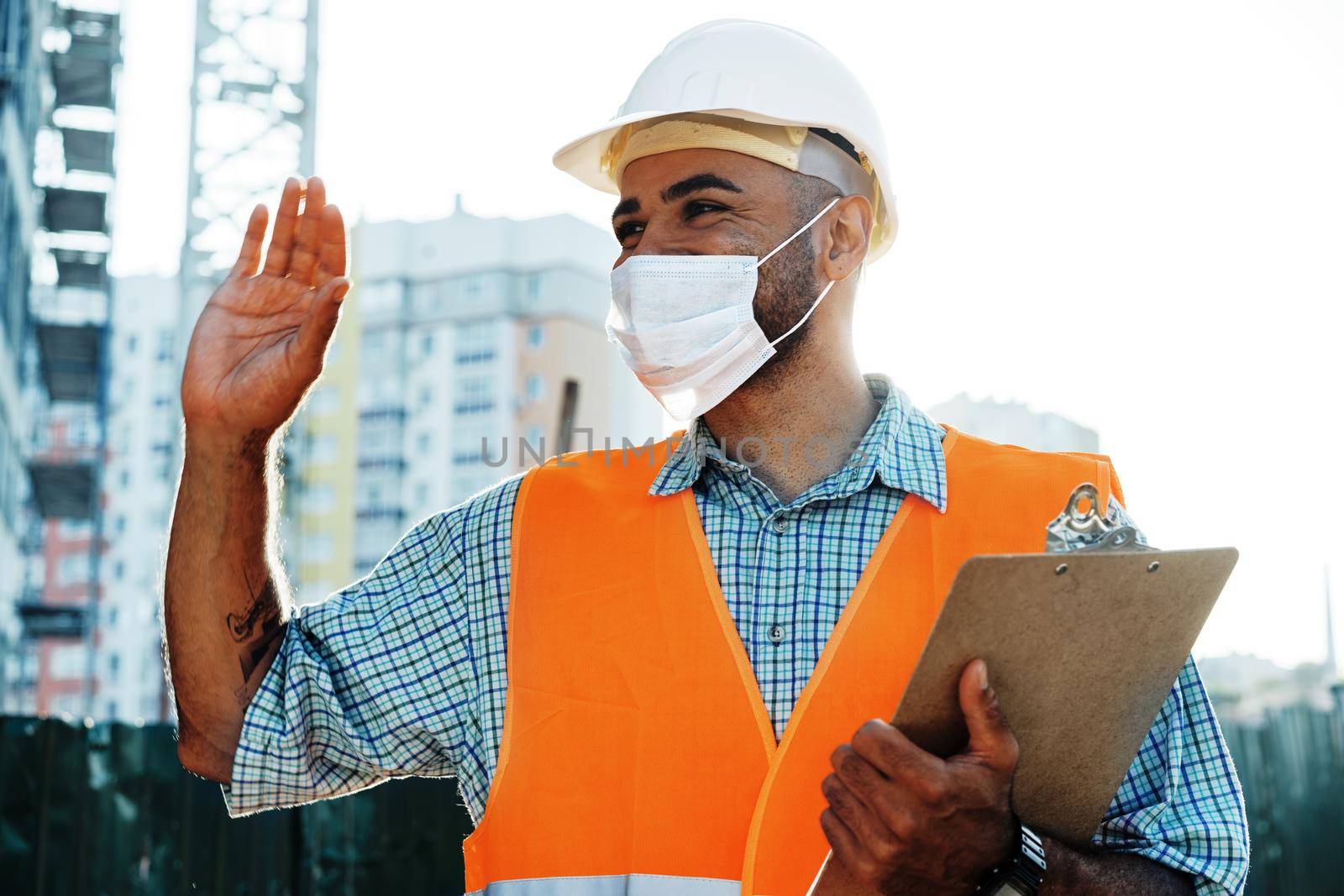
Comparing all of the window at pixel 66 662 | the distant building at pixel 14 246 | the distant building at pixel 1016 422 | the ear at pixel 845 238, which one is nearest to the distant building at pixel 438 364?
the window at pixel 66 662

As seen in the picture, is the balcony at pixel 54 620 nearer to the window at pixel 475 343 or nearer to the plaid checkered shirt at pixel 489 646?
the plaid checkered shirt at pixel 489 646

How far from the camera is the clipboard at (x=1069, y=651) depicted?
1973 mm

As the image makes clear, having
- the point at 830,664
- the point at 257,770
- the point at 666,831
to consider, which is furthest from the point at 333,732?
the point at 830,664

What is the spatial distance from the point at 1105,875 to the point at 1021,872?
0.17 meters

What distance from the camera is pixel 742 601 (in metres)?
2.62

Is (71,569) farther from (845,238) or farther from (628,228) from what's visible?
(845,238)

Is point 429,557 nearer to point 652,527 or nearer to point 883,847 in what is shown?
point 652,527

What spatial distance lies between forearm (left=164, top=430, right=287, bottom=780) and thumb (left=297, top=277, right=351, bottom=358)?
183mm

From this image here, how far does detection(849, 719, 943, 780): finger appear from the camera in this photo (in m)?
2.02

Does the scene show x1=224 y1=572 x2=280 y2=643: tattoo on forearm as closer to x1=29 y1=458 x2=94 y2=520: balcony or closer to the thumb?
the thumb

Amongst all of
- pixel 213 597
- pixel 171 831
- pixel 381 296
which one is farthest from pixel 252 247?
pixel 381 296

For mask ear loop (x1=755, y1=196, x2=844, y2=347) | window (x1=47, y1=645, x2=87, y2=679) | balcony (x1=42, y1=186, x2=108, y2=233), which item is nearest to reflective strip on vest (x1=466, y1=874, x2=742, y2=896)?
mask ear loop (x1=755, y1=196, x2=844, y2=347)

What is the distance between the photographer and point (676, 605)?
8.57 ft

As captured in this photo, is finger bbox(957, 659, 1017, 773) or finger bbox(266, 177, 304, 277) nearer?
finger bbox(957, 659, 1017, 773)
